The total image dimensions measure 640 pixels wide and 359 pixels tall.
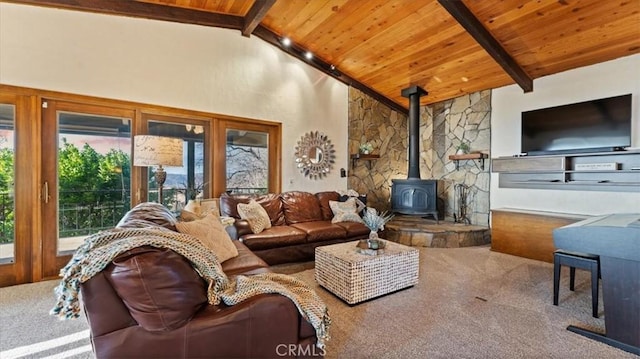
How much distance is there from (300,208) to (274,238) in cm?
89

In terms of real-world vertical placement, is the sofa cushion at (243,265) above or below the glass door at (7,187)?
below

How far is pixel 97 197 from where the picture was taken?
3492 mm

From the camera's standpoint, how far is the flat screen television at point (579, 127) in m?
3.61

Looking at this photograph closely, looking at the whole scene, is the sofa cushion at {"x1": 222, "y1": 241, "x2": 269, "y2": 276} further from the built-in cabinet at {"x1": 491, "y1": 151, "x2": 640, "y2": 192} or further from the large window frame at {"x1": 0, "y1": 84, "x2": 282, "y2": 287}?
the built-in cabinet at {"x1": 491, "y1": 151, "x2": 640, "y2": 192}

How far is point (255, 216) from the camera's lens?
3.62 meters

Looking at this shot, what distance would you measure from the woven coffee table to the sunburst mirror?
7.68 ft

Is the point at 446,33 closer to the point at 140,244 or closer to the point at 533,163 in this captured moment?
the point at 533,163

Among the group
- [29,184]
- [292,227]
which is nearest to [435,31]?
[292,227]

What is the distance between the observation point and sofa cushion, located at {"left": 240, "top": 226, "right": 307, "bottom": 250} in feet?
10.9

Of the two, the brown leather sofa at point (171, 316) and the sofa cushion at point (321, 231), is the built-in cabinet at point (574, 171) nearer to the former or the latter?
the sofa cushion at point (321, 231)

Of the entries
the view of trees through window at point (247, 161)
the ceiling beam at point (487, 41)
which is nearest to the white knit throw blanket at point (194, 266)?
the view of trees through window at point (247, 161)

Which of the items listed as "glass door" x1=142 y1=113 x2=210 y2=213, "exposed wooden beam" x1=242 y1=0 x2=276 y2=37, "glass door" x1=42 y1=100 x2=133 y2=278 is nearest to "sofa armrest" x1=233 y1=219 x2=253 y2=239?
"glass door" x1=142 y1=113 x2=210 y2=213

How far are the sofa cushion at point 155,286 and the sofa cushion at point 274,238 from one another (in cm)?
205

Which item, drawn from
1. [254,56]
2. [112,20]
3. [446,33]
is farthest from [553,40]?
[112,20]
